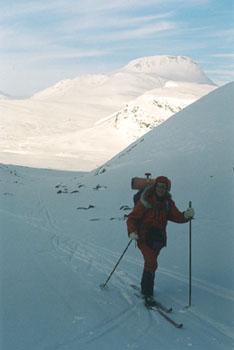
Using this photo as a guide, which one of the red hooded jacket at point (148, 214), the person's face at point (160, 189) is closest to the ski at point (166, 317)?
the red hooded jacket at point (148, 214)

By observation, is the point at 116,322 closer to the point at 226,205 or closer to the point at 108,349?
the point at 108,349

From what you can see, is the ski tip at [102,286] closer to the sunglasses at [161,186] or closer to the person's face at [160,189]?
the person's face at [160,189]

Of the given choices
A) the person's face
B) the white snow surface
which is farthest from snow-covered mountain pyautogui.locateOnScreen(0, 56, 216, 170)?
the person's face

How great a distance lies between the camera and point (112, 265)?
1003 centimetres

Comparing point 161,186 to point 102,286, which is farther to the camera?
point 102,286

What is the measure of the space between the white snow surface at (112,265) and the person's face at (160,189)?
170 cm

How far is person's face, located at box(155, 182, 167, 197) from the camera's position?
7602mm

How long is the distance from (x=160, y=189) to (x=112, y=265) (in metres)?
2.99

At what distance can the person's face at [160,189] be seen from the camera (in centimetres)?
760

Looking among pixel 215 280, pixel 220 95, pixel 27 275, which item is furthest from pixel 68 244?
pixel 220 95

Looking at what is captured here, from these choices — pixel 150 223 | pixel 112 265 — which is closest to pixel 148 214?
pixel 150 223

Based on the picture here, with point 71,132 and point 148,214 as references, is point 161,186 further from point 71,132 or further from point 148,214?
point 71,132

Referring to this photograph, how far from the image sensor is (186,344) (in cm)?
627

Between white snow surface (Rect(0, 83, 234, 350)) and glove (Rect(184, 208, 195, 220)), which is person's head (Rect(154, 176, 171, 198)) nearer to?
glove (Rect(184, 208, 195, 220))
